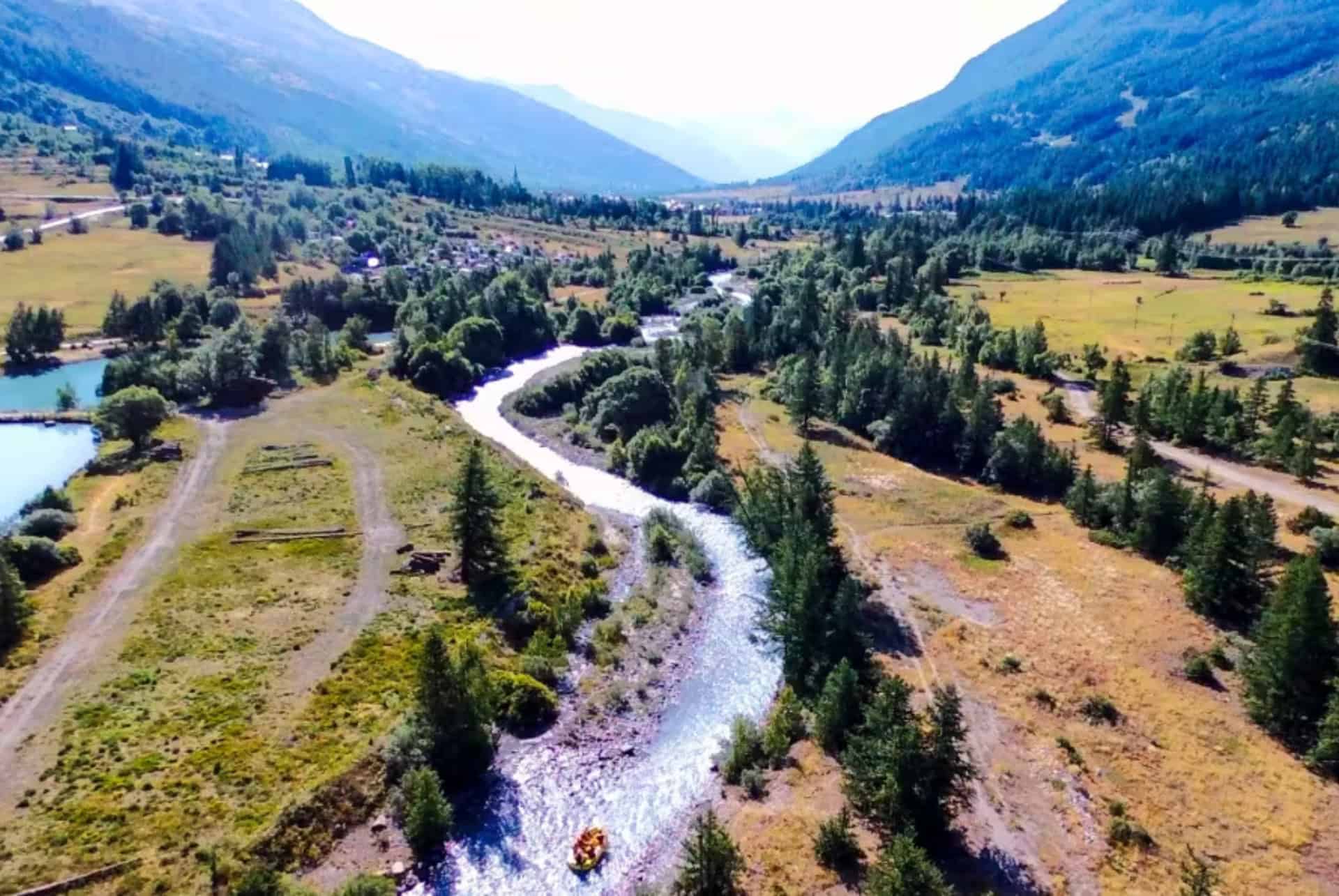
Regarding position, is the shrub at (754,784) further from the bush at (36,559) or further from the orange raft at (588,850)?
the bush at (36,559)

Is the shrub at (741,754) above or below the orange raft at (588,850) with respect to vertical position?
above

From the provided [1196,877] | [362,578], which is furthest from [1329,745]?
[362,578]

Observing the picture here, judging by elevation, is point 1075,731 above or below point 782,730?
above

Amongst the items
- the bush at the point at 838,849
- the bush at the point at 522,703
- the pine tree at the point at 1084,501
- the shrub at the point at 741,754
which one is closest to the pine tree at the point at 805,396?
the pine tree at the point at 1084,501

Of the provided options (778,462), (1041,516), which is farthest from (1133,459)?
(778,462)

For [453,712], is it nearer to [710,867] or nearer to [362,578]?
[710,867]
